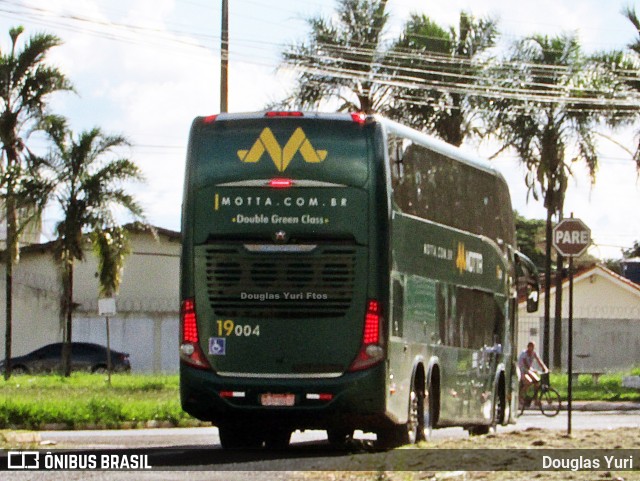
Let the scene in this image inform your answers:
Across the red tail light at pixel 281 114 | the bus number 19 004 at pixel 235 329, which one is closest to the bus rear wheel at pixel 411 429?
the bus number 19 004 at pixel 235 329

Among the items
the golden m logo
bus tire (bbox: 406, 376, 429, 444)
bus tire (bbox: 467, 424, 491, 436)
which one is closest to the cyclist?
bus tire (bbox: 467, 424, 491, 436)

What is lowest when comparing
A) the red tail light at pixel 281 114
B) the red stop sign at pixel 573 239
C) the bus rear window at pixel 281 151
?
Result: the red stop sign at pixel 573 239

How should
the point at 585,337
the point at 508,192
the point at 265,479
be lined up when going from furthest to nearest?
the point at 585,337
the point at 508,192
the point at 265,479

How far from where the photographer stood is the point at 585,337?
55625 mm

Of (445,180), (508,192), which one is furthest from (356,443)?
(508,192)

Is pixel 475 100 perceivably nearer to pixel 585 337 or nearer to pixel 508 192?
pixel 585 337

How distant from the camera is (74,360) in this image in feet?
177

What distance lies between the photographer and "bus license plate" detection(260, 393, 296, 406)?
17438mm

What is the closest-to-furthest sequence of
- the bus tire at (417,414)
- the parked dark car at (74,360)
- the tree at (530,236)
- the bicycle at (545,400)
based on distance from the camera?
the bus tire at (417,414)
the bicycle at (545,400)
the parked dark car at (74,360)
the tree at (530,236)

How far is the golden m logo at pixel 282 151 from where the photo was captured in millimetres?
17594

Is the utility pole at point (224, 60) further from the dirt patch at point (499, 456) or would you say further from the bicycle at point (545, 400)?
the dirt patch at point (499, 456)

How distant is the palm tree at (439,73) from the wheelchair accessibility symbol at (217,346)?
1001 inches

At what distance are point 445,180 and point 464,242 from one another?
1112mm

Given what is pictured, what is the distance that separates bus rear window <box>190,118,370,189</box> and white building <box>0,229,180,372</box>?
37877 mm
